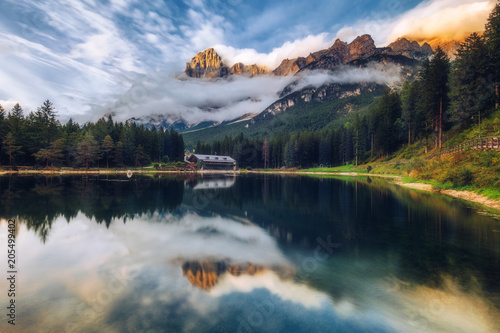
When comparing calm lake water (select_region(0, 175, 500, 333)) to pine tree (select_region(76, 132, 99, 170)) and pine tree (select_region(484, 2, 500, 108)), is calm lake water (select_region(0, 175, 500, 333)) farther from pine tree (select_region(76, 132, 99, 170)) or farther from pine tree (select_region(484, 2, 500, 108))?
pine tree (select_region(76, 132, 99, 170))

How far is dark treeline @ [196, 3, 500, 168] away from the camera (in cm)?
4153

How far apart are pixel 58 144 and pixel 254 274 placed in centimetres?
9200

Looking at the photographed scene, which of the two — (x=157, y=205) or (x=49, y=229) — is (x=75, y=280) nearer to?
(x=49, y=229)

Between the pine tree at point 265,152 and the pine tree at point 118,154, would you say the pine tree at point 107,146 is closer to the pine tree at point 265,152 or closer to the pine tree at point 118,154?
the pine tree at point 118,154

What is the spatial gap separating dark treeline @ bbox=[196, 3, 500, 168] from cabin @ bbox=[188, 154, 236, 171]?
539 inches

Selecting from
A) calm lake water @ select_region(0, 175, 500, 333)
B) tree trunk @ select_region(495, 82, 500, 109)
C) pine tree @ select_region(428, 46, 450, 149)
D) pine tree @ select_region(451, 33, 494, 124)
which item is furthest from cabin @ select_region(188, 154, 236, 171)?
calm lake water @ select_region(0, 175, 500, 333)

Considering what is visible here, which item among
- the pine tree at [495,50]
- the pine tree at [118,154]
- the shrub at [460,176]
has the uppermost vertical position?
the pine tree at [495,50]

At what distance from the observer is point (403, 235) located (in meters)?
14.5

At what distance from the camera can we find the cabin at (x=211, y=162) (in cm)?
11925

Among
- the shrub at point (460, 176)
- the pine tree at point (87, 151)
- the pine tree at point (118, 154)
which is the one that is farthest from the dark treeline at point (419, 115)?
the pine tree at point (87, 151)

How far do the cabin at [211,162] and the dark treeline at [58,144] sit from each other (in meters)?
22.3

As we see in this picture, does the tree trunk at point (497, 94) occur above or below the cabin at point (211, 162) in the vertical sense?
above

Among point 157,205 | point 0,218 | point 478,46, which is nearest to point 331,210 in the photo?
point 157,205

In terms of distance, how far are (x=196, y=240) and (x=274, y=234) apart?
476 cm
